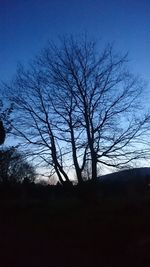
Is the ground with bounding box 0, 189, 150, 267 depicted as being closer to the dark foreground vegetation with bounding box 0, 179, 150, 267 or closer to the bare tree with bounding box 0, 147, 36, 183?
the dark foreground vegetation with bounding box 0, 179, 150, 267

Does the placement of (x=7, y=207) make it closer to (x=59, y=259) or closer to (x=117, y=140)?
(x=117, y=140)

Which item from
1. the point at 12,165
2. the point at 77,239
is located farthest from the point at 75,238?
the point at 12,165

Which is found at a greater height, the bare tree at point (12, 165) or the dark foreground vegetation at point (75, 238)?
the bare tree at point (12, 165)

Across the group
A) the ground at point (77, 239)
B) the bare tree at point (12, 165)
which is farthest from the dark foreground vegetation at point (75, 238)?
the bare tree at point (12, 165)

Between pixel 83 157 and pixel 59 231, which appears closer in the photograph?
pixel 59 231

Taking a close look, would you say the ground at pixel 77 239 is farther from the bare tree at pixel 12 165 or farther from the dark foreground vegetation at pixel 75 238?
the bare tree at pixel 12 165

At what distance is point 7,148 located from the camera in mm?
20703

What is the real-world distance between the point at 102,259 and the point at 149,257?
123cm

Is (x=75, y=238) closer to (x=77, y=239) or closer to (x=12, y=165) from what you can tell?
(x=77, y=239)

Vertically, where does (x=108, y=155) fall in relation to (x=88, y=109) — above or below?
below

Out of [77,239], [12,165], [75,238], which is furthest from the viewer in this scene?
[12,165]

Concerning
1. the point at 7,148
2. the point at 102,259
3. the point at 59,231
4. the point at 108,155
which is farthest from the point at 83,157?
the point at 102,259

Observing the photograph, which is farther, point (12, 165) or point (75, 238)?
point (12, 165)

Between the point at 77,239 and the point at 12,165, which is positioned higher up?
the point at 12,165
